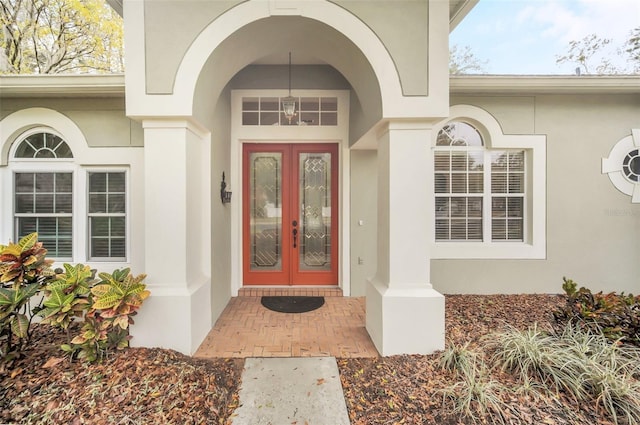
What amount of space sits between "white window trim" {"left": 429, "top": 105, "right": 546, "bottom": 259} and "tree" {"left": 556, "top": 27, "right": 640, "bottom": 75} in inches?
269

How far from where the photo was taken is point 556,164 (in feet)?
16.6

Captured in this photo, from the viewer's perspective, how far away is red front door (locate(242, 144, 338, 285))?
215 inches

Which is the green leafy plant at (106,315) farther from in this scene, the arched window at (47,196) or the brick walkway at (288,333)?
the arched window at (47,196)

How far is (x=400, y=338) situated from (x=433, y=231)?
257 cm

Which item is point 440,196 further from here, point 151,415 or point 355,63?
point 151,415

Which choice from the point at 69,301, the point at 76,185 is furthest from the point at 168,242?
the point at 76,185

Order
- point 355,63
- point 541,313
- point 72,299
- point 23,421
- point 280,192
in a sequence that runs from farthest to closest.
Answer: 1. point 280,192
2. point 541,313
3. point 355,63
4. point 72,299
5. point 23,421

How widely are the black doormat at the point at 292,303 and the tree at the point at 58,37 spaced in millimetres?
13395

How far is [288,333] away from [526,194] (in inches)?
191

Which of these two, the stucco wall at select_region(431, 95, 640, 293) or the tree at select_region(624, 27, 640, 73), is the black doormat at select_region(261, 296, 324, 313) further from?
the tree at select_region(624, 27, 640, 73)

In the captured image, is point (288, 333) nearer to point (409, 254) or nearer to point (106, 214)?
point (409, 254)

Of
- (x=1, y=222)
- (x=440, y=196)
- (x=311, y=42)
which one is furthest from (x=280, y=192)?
(x=1, y=222)

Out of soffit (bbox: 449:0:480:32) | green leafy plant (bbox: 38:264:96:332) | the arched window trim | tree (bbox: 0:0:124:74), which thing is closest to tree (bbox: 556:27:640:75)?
soffit (bbox: 449:0:480:32)

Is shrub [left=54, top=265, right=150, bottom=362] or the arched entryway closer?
shrub [left=54, top=265, right=150, bottom=362]
